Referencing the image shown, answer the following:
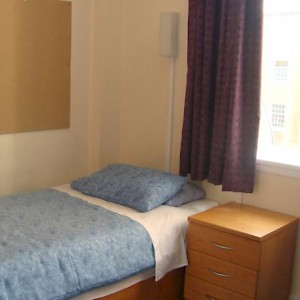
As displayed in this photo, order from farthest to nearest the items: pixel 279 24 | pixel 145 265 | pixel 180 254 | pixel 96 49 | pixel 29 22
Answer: pixel 96 49, pixel 29 22, pixel 279 24, pixel 180 254, pixel 145 265

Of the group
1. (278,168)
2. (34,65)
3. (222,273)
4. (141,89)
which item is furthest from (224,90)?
(34,65)

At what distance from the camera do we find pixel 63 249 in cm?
220

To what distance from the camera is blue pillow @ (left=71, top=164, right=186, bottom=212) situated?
9.14ft

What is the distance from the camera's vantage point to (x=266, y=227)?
8.32 feet

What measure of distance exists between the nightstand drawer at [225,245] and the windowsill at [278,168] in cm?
53

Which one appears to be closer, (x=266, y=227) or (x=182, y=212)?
(x=266, y=227)

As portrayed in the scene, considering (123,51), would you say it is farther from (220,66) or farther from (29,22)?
(220,66)

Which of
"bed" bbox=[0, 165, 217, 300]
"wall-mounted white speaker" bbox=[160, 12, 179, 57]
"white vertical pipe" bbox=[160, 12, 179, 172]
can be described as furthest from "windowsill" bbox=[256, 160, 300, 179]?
"wall-mounted white speaker" bbox=[160, 12, 179, 57]

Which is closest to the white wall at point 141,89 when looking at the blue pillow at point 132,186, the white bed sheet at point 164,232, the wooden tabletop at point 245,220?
the wooden tabletop at point 245,220

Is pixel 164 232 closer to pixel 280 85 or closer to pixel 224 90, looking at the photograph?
pixel 224 90

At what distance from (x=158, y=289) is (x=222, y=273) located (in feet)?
1.20

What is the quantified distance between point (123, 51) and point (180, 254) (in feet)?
5.38

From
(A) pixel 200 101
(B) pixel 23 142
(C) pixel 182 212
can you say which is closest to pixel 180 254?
(C) pixel 182 212

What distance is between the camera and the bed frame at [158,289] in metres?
2.44
